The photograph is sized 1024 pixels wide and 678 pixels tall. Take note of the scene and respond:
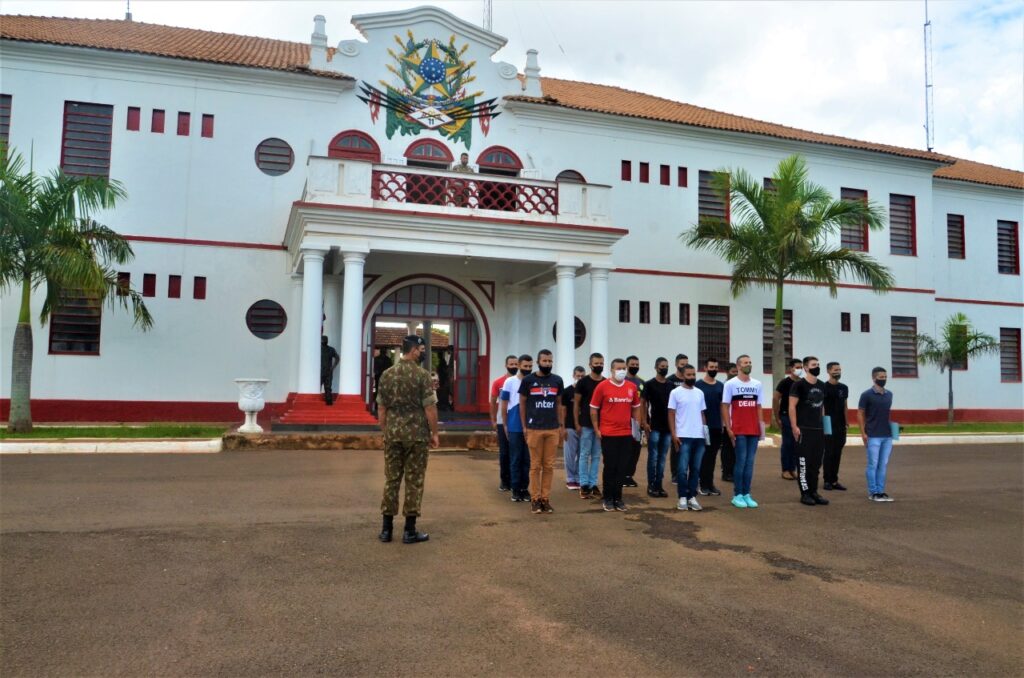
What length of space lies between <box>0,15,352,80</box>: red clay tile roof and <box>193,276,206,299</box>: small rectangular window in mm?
5083

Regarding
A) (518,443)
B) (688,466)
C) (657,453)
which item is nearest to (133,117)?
(518,443)

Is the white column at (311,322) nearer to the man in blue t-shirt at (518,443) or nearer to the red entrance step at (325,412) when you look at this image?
the red entrance step at (325,412)

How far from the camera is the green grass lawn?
11.8 meters

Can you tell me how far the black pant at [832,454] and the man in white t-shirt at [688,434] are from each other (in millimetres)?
2587

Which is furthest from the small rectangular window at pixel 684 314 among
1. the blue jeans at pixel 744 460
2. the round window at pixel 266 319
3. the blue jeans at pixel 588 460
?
the blue jeans at pixel 588 460

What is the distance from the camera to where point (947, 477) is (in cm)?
1030

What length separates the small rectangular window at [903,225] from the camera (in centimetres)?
2128

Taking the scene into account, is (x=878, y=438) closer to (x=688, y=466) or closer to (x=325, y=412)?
(x=688, y=466)

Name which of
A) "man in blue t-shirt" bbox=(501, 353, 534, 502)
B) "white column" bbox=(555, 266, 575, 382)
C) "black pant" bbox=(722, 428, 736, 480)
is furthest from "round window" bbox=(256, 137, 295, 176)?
"black pant" bbox=(722, 428, 736, 480)

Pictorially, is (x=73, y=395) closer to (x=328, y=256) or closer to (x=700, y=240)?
(x=328, y=256)

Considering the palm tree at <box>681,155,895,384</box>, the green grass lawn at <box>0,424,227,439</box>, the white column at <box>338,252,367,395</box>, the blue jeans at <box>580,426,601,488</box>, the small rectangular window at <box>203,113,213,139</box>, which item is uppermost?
the small rectangular window at <box>203,113,213,139</box>

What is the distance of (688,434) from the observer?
7344 millimetres

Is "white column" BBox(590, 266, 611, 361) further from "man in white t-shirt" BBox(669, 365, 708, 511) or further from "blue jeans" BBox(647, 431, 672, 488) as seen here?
"man in white t-shirt" BBox(669, 365, 708, 511)

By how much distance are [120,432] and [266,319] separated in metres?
4.32
